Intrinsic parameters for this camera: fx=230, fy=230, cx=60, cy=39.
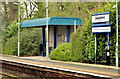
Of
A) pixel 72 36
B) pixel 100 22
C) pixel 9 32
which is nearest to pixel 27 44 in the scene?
pixel 9 32

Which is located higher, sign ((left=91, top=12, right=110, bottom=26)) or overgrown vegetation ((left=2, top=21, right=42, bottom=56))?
sign ((left=91, top=12, right=110, bottom=26))

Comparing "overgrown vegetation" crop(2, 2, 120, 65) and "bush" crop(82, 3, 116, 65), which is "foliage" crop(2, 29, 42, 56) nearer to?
"overgrown vegetation" crop(2, 2, 120, 65)

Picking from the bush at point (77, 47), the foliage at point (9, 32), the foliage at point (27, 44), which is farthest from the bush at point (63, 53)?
the foliage at point (9, 32)

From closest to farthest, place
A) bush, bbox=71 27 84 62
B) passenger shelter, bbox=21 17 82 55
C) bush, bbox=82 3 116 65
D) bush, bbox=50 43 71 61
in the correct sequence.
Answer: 1. bush, bbox=82 3 116 65
2. bush, bbox=71 27 84 62
3. bush, bbox=50 43 71 61
4. passenger shelter, bbox=21 17 82 55

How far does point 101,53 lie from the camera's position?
16250 millimetres

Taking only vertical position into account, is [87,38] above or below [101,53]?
above

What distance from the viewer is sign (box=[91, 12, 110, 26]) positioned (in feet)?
51.1

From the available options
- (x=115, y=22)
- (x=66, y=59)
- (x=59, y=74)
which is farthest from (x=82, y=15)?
(x=59, y=74)

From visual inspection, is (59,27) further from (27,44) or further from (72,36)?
(27,44)

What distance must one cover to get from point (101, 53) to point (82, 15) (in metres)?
15.3

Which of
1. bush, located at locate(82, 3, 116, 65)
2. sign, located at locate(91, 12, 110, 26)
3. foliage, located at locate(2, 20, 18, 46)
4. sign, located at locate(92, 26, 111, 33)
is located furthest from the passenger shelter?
foliage, located at locate(2, 20, 18, 46)

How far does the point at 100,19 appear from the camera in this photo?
16.1 metres

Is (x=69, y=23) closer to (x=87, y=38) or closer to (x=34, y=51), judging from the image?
(x=87, y=38)

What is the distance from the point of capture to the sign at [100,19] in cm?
1558
